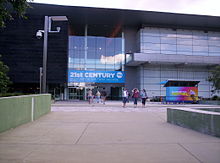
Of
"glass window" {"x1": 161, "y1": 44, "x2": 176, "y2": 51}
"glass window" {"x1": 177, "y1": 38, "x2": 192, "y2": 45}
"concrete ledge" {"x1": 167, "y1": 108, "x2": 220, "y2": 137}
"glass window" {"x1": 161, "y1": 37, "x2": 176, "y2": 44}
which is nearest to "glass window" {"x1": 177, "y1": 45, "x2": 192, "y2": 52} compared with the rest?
"glass window" {"x1": 177, "y1": 38, "x2": 192, "y2": 45}

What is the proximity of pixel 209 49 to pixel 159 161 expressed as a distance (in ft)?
122

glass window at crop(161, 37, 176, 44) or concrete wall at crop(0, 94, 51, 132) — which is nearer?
concrete wall at crop(0, 94, 51, 132)

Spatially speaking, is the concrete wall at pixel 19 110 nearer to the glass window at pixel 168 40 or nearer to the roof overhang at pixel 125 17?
the roof overhang at pixel 125 17

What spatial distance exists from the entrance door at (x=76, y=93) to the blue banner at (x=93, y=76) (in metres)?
1.40

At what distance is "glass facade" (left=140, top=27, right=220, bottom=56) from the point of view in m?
34.0

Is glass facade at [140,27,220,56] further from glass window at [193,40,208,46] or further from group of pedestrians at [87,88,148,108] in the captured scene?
group of pedestrians at [87,88,148,108]

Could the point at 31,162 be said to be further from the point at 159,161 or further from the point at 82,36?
the point at 82,36

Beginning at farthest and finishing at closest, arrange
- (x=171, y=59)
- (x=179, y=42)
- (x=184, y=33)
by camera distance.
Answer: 1. (x=184, y=33)
2. (x=179, y=42)
3. (x=171, y=59)

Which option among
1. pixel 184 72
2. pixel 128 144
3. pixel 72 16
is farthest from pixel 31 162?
pixel 184 72

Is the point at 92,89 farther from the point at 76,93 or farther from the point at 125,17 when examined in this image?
the point at 125,17

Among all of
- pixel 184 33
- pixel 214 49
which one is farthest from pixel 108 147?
pixel 214 49

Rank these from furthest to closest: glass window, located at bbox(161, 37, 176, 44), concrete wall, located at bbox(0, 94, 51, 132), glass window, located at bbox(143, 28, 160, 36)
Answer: glass window, located at bbox(161, 37, 176, 44)
glass window, located at bbox(143, 28, 160, 36)
concrete wall, located at bbox(0, 94, 51, 132)

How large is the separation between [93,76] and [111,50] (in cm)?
566

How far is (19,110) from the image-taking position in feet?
25.2
